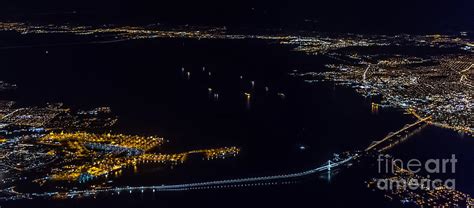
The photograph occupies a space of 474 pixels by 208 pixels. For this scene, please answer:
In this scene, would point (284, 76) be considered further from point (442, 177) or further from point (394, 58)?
point (442, 177)

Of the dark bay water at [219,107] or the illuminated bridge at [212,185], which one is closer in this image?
the illuminated bridge at [212,185]

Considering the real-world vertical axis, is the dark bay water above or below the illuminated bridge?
above

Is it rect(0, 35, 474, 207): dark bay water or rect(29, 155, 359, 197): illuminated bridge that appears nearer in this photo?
rect(29, 155, 359, 197): illuminated bridge

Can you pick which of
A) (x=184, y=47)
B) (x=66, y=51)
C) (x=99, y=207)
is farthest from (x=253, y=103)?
(x=66, y=51)

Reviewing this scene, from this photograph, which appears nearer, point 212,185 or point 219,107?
point 212,185

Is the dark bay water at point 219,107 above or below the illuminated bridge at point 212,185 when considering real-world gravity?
above

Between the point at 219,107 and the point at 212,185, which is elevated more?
the point at 219,107

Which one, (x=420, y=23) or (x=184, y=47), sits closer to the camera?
(x=184, y=47)

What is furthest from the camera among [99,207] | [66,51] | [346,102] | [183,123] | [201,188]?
[66,51]
